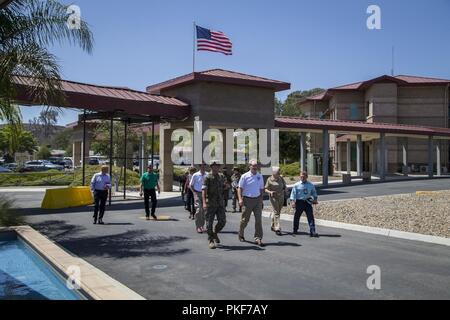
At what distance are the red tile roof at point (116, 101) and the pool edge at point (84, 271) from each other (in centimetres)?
698

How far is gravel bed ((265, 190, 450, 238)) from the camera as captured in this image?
11.7 m

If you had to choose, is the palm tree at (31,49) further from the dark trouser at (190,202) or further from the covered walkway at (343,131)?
the covered walkway at (343,131)

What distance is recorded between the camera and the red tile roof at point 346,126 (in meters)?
27.2

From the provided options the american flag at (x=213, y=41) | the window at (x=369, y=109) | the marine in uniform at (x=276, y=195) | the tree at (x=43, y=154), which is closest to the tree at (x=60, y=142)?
the tree at (x=43, y=154)

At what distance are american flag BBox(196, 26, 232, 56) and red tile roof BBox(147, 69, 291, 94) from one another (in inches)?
47.5

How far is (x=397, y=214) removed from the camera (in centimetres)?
1366

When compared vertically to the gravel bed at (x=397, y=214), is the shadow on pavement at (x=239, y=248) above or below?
below

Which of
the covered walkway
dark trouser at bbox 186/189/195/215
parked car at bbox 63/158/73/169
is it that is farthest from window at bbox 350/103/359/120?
parked car at bbox 63/158/73/169

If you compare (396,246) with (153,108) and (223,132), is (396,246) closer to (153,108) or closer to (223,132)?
(153,108)

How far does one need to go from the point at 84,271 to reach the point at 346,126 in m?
25.6

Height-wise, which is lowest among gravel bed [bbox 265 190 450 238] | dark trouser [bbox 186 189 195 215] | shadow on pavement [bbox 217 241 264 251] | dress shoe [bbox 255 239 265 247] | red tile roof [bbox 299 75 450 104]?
shadow on pavement [bbox 217 241 264 251]

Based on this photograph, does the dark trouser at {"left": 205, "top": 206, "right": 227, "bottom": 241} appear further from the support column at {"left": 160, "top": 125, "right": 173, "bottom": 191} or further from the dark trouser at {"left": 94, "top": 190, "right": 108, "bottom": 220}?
the support column at {"left": 160, "top": 125, "right": 173, "bottom": 191}
